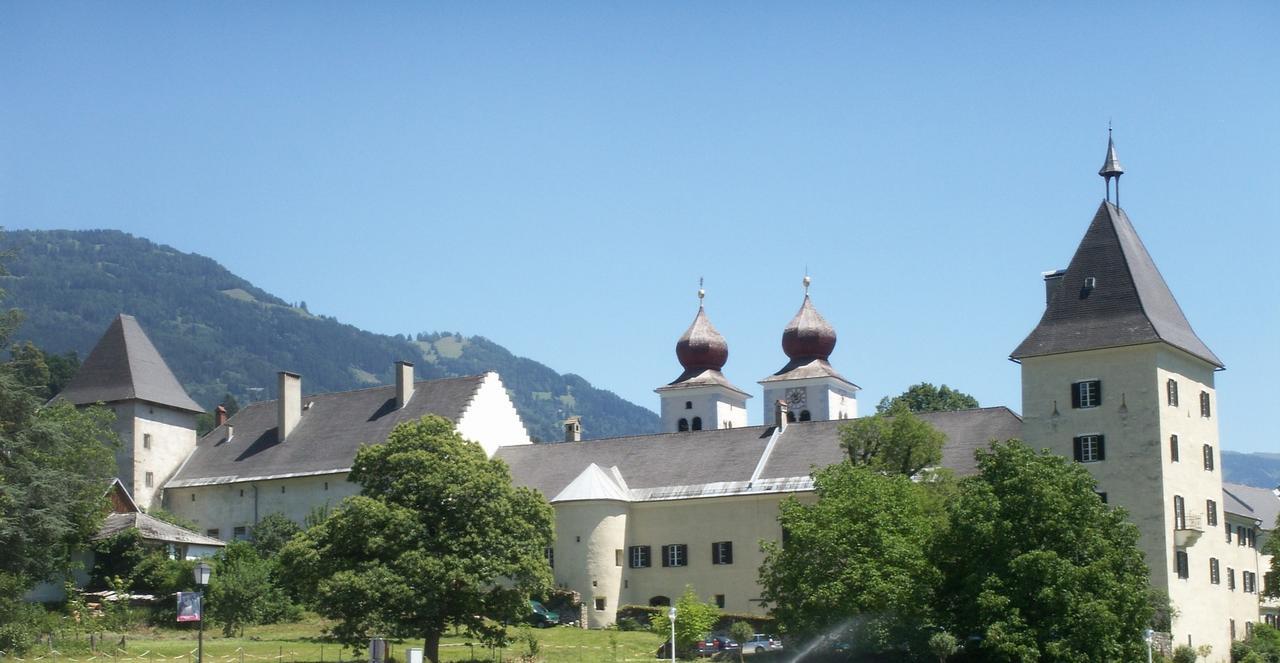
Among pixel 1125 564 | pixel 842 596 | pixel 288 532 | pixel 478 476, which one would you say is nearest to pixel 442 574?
pixel 478 476

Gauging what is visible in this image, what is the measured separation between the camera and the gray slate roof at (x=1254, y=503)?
90.9 m

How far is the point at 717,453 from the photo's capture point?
80.9m

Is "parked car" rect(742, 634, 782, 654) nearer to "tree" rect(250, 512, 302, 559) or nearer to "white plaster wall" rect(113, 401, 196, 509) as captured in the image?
"tree" rect(250, 512, 302, 559)

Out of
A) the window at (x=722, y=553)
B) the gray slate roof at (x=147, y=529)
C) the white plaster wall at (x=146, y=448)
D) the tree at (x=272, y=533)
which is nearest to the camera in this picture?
the gray slate roof at (x=147, y=529)

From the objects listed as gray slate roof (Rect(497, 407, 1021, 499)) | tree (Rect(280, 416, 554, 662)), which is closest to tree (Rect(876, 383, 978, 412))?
gray slate roof (Rect(497, 407, 1021, 499))

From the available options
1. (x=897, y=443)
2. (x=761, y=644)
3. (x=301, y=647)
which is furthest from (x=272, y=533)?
(x=897, y=443)

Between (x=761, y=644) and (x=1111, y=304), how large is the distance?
2161cm

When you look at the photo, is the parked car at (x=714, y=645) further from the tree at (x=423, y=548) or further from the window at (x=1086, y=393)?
the window at (x=1086, y=393)

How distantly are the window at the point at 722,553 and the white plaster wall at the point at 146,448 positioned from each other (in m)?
32.8

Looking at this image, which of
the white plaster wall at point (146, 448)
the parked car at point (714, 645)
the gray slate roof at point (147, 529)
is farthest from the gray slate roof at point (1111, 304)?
the white plaster wall at point (146, 448)

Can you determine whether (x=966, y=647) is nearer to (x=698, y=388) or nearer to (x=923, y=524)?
(x=923, y=524)

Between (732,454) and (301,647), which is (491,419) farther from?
(301,647)

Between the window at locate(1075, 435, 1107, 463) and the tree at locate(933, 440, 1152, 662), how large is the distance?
1070 cm

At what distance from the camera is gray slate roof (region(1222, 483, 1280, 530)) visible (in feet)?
298
